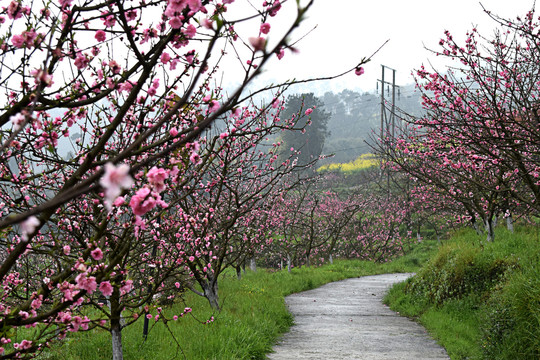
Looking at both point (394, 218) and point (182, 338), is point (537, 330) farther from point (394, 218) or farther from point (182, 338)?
point (394, 218)

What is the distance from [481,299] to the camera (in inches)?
301

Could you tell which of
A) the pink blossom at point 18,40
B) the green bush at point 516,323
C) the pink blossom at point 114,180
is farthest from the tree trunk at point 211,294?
the pink blossom at point 114,180

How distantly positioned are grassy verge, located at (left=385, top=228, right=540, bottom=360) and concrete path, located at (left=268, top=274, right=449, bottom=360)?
389 mm

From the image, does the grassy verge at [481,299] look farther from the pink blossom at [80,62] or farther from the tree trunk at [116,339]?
the pink blossom at [80,62]

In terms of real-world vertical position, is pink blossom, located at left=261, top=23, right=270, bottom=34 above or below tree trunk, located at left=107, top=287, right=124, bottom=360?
above

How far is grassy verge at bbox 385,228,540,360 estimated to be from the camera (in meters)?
5.10

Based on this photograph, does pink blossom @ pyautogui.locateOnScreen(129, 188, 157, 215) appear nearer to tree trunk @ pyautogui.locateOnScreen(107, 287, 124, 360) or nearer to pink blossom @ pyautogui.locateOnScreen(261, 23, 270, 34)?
pink blossom @ pyautogui.locateOnScreen(261, 23, 270, 34)

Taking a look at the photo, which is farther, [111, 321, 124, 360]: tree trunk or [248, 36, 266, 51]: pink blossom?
[111, 321, 124, 360]: tree trunk

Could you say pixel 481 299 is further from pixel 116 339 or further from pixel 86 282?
pixel 86 282

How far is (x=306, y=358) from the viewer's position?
5832 millimetres

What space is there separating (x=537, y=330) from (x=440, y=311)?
3.78 meters

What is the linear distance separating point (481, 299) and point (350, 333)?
2462 millimetres

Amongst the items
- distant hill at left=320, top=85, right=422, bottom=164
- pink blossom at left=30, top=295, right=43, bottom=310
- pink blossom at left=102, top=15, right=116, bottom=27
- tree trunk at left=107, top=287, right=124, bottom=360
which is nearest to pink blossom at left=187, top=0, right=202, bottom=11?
pink blossom at left=102, top=15, right=116, bottom=27

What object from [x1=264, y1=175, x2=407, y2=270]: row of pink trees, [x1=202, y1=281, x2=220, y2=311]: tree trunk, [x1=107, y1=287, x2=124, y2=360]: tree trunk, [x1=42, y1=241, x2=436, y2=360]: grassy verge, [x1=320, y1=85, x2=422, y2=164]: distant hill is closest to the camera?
[x1=107, y1=287, x2=124, y2=360]: tree trunk
